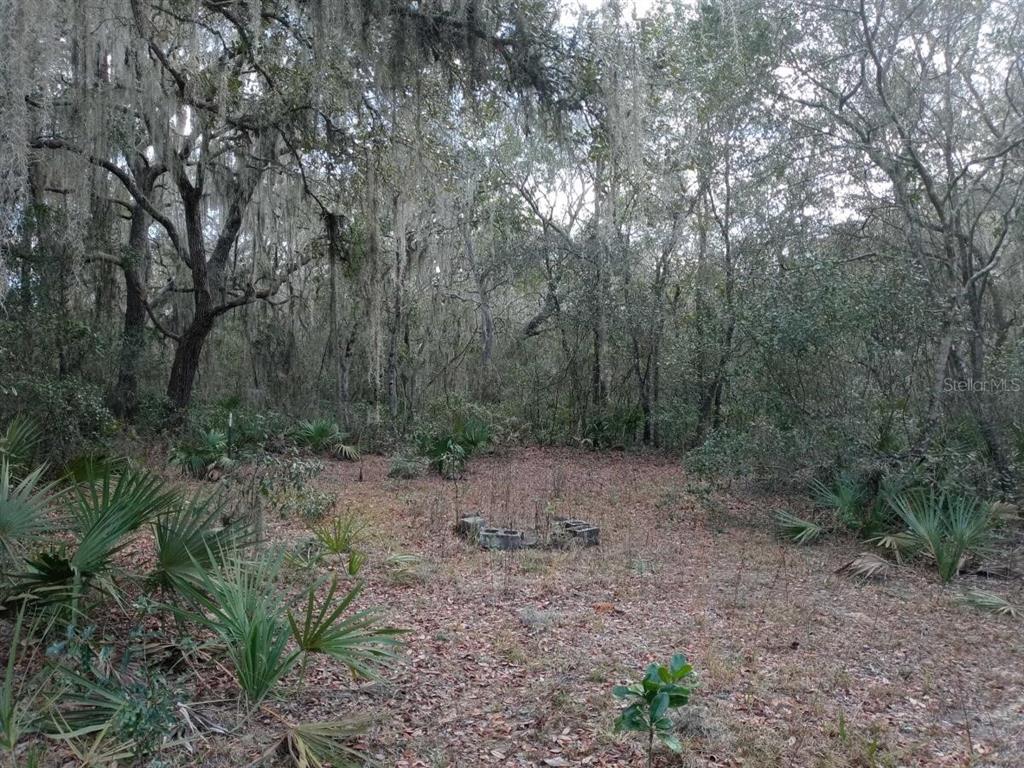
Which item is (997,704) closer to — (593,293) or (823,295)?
(823,295)

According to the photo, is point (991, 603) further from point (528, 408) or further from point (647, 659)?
point (528, 408)

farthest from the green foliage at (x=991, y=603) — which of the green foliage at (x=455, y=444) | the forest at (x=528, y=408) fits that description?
the green foliage at (x=455, y=444)

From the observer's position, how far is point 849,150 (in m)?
9.46

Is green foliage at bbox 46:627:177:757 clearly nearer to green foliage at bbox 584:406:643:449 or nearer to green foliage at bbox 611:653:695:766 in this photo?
green foliage at bbox 611:653:695:766

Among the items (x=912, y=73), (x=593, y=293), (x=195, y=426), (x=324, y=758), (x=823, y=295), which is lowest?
(x=324, y=758)

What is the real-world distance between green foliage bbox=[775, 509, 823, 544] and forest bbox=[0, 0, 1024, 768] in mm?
79

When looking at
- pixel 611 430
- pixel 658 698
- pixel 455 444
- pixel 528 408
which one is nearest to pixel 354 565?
pixel 658 698

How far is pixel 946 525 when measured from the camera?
688cm

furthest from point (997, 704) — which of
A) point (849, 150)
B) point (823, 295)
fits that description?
point (849, 150)

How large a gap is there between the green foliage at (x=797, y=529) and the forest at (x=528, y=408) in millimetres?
79

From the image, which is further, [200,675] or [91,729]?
[200,675]

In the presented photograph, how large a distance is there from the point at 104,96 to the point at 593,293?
29.8ft

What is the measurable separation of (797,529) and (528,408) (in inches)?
337

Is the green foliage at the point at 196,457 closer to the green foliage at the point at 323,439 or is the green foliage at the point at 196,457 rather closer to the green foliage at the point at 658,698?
the green foliage at the point at 323,439
